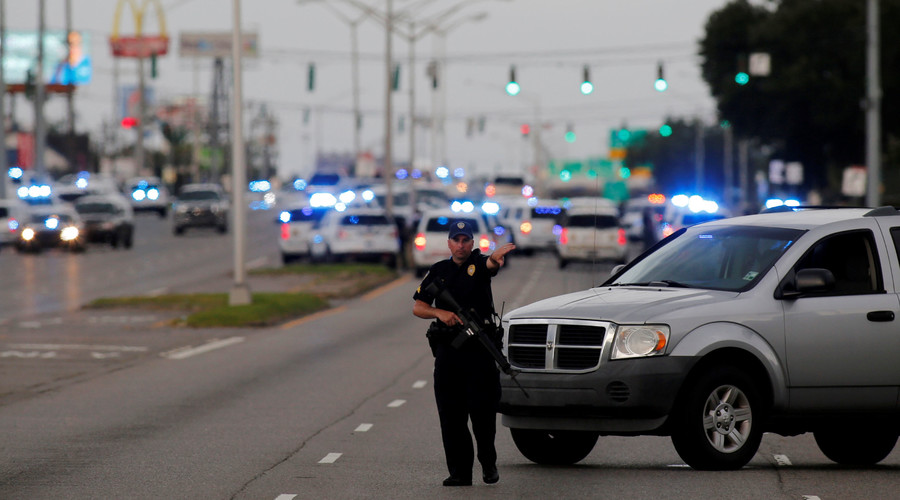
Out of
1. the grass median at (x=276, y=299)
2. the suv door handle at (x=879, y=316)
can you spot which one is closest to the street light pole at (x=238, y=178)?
the grass median at (x=276, y=299)

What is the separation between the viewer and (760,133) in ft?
254

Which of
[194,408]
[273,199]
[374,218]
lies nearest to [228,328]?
[194,408]

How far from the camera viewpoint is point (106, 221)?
57656mm

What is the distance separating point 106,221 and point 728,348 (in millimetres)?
48137

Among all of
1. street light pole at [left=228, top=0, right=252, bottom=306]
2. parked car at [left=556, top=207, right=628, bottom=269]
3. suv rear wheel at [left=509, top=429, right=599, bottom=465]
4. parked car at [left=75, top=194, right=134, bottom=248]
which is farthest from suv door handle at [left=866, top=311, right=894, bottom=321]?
parked car at [left=75, top=194, right=134, bottom=248]

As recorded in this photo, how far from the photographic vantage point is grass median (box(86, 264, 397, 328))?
29859mm

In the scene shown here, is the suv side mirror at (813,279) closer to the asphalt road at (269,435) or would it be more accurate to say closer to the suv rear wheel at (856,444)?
the asphalt road at (269,435)

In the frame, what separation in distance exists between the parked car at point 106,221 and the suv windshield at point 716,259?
46.0 metres

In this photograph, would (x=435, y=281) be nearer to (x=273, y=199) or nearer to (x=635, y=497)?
(x=635, y=497)

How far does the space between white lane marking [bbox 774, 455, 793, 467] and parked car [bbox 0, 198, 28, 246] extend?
46.5m

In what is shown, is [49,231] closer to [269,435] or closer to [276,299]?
[276,299]

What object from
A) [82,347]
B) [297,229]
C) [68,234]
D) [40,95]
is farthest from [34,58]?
[82,347]

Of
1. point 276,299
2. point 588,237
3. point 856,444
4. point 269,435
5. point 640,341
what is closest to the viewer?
point 640,341

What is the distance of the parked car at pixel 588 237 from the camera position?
46.5 meters
